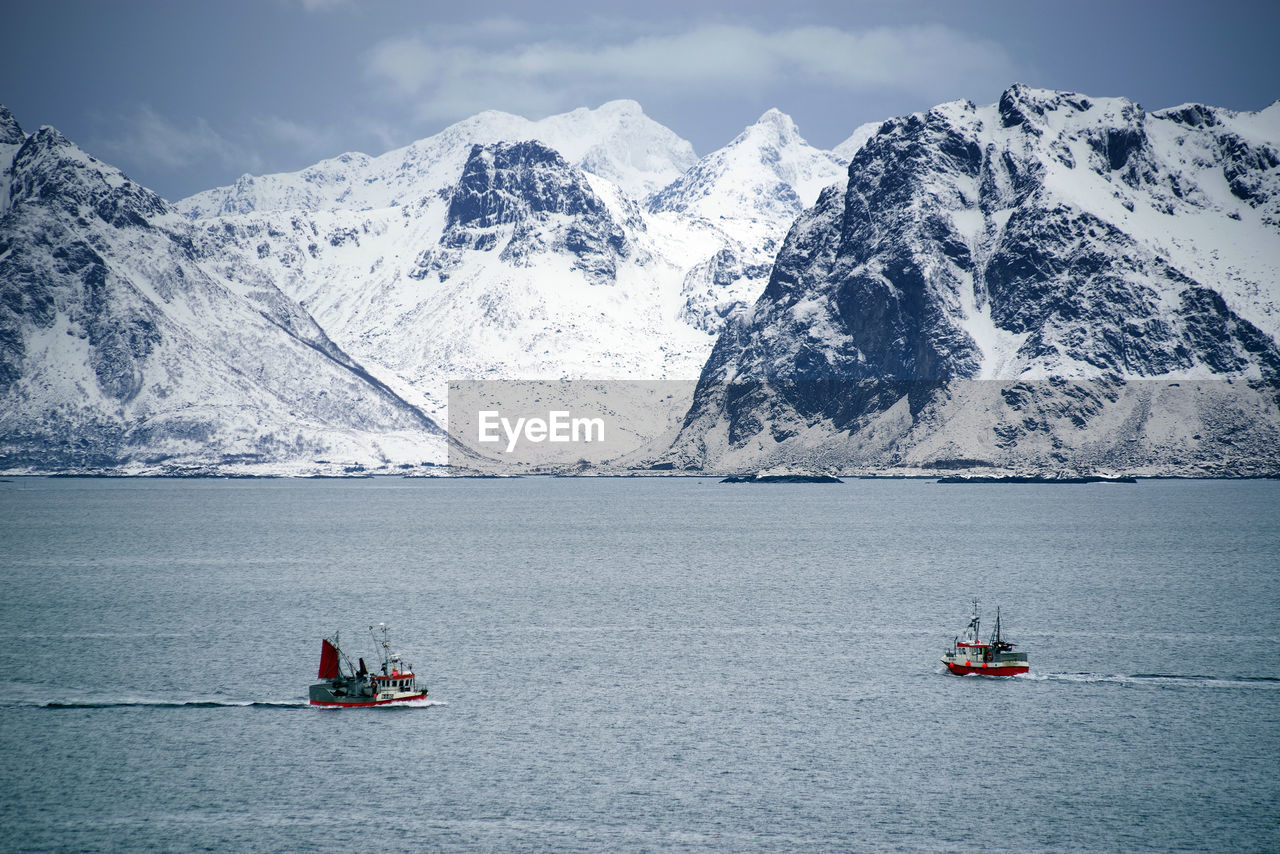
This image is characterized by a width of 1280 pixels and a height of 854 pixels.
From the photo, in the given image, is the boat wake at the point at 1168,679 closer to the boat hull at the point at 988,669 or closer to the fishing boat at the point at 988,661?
the boat hull at the point at 988,669

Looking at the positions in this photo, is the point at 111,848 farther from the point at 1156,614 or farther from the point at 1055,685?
the point at 1156,614

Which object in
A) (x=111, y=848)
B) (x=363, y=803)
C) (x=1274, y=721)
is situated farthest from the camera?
(x=1274, y=721)

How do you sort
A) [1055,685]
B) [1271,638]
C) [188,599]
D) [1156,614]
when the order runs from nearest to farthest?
1. [1055,685]
2. [1271,638]
3. [1156,614]
4. [188,599]

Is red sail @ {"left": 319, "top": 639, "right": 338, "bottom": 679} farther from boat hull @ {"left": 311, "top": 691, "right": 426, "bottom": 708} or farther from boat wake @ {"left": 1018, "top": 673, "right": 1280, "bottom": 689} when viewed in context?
boat wake @ {"left": 1018, "top": 673, "right": 1280, "bottom": 689}

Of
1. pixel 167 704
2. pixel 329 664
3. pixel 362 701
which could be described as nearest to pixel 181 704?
pixel 167 704

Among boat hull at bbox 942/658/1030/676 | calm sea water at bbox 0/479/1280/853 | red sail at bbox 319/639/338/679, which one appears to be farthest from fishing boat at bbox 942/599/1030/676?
red sail at bbox 319/639/338/679

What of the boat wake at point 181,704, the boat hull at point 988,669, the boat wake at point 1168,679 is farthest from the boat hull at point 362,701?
the boat wake at point 1168,679

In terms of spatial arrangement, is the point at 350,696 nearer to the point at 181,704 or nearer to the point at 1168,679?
the point at 181,704

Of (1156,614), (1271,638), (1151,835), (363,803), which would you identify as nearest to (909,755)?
(1151,835)
